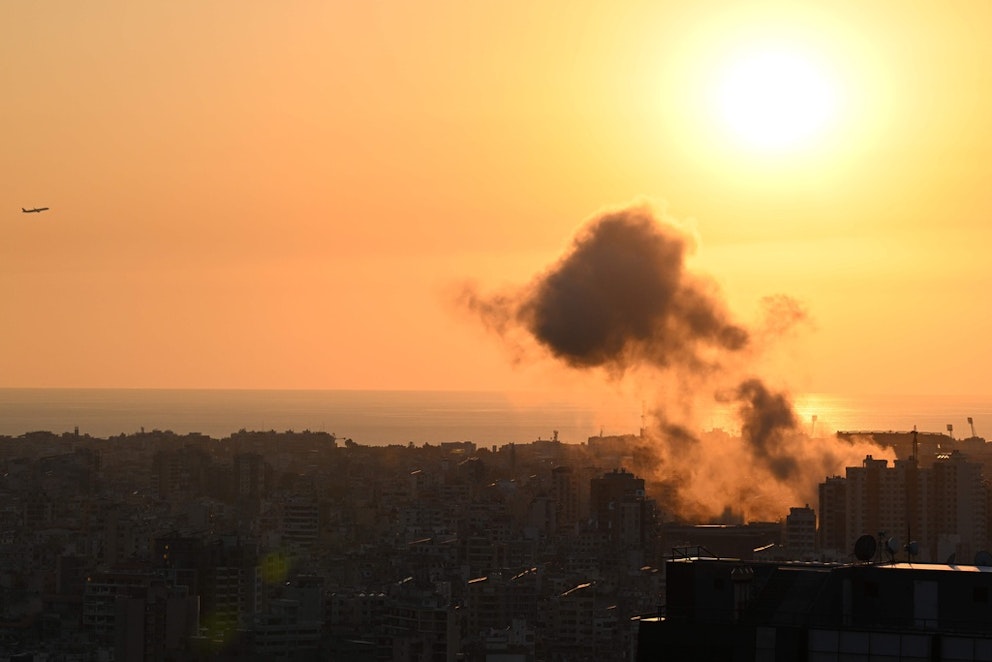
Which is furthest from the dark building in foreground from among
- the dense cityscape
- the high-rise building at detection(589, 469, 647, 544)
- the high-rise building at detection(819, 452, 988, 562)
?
the high-rise building at detection(589, 469, 647, 544)

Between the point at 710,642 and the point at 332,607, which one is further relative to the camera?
the point at 332,607

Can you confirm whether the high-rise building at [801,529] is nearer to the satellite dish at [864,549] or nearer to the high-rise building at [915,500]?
the high-rise building at [915,500]

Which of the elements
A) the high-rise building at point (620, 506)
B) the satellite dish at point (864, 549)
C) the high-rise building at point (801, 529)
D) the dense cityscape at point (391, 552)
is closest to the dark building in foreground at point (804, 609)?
the satellite dish at point (864, 549)

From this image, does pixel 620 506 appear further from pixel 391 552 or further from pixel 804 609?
pixel 804 609

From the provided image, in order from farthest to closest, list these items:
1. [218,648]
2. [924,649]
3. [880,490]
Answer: [880,490], [218,648], [924,649]

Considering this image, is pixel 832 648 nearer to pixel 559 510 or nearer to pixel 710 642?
pixel 710 642

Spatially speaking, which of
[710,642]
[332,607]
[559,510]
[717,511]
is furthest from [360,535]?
[710,642]
